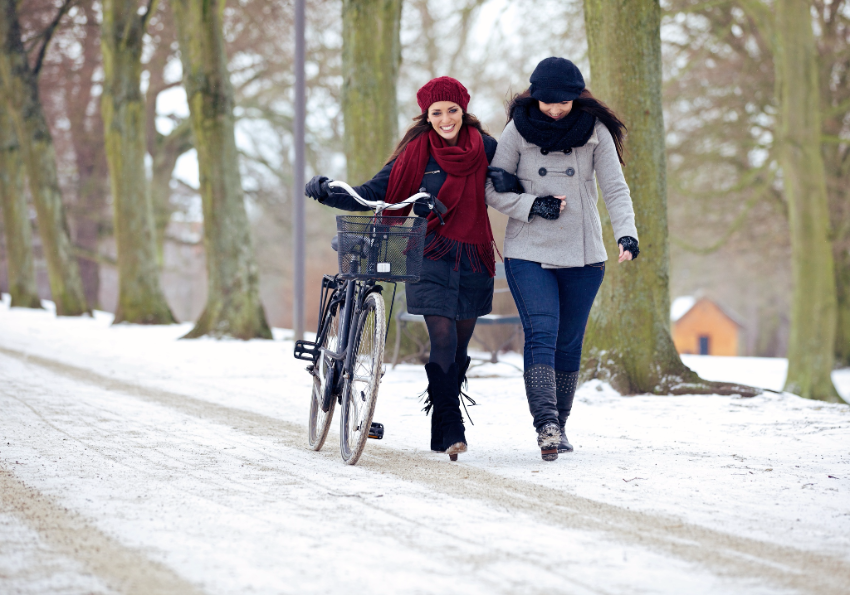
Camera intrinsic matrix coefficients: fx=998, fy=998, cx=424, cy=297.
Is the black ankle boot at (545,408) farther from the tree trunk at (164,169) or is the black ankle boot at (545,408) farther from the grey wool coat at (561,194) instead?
the tree trunk at (164,169)

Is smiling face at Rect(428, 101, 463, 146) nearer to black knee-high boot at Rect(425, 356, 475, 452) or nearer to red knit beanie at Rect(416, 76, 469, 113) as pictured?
red knit beanie at Rect(416, 76, 469, 113)

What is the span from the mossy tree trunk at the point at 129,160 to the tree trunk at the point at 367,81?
8757mm

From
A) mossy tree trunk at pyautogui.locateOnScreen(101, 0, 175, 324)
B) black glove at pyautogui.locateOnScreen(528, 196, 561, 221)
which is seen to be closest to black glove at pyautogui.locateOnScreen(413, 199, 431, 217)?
black glove at pyautogui.locateOnScreen(528, 196, 561, 221)

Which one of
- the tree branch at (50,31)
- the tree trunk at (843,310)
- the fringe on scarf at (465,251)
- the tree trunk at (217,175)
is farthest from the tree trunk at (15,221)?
the fringe on scarf at (465,251)

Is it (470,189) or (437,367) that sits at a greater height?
(470,189)

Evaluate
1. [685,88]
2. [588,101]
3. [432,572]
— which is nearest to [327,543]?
[432,572]

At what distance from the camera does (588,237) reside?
5055 millimetres

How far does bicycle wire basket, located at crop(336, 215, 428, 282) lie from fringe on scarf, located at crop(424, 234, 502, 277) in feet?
1.02

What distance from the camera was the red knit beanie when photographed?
196 inches

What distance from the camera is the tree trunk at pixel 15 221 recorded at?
25281 millimetres

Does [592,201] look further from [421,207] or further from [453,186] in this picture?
[421,207]

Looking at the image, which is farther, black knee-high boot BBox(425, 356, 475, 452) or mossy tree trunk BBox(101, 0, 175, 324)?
mossy tree trunk BBox(101, 0, 175, 324)

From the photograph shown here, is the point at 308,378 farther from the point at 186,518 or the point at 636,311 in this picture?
the point at 186,518

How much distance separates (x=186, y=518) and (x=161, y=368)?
22.8ft
